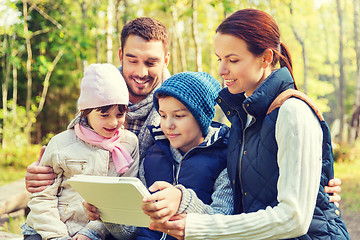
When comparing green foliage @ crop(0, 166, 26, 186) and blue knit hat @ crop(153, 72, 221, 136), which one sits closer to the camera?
blue knit hat @ crop(153, 72, 221, 136)

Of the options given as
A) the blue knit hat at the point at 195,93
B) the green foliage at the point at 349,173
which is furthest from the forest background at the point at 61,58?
the blue knit hat at the point at 195,93

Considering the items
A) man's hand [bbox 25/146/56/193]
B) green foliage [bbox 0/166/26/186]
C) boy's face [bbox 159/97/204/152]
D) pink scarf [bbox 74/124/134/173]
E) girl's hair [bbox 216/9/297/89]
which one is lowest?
green foliage [bbox 0/166/26/186]

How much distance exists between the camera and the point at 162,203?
186 cm

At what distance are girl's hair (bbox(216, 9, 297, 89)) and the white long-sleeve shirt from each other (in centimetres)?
35

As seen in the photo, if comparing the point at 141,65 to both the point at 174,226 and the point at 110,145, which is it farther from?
the point at 174,226

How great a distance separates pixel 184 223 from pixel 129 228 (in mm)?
596

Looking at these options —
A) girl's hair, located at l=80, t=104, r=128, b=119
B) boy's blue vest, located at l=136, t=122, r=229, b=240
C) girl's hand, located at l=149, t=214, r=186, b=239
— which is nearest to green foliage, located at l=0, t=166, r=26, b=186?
girl's hair, located at l=80, t=104, r=128, b=119

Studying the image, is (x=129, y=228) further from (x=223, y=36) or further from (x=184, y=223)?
(x=223, y=36)

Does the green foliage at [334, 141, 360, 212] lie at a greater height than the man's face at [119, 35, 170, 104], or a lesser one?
lesser

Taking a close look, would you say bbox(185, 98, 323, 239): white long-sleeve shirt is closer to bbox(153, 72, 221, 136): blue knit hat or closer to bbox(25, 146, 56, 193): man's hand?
bbox(153, 72, 221, 136): blue knit hat

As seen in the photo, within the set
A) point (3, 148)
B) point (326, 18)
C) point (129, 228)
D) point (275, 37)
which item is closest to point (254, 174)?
point (275, 37)

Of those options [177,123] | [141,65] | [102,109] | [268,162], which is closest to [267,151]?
[268,162]

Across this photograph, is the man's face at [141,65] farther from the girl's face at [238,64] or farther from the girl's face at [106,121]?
the girl's face at [238,64]

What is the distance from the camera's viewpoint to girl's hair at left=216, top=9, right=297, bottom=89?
6.70ft
